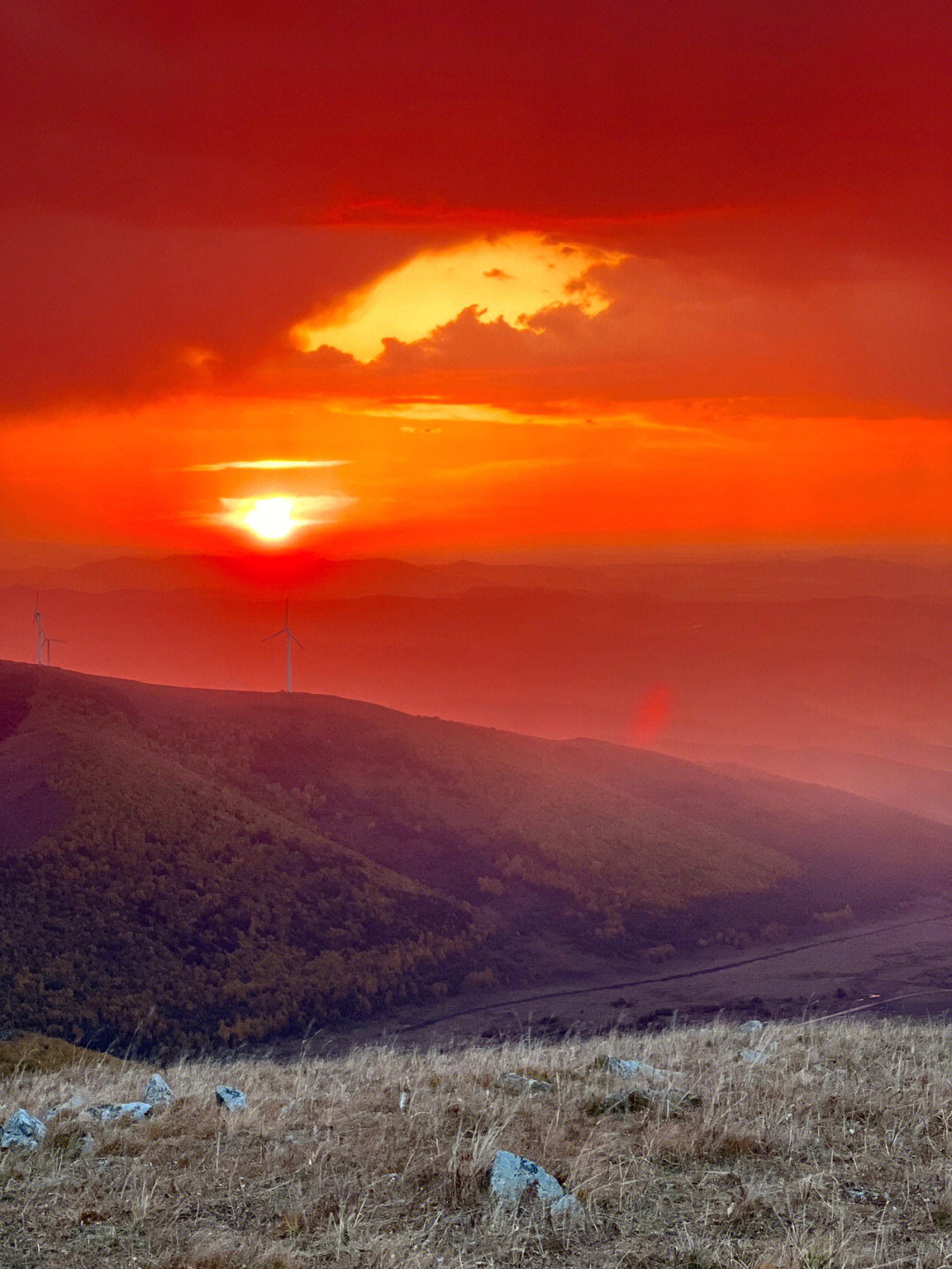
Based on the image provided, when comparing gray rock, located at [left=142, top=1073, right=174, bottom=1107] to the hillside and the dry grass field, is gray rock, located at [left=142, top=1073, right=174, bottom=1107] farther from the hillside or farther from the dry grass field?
the hillside

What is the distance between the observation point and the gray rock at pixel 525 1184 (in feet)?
26.2

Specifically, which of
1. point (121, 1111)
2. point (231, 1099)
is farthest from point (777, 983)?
point (121, 1111)

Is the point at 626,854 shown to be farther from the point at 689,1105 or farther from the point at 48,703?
the point at 689,1105

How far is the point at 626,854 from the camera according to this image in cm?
6800

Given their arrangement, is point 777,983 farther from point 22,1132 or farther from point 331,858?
point 22,1132

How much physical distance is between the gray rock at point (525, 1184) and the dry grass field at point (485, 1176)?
99 mm

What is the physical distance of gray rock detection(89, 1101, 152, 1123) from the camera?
34.9 ft

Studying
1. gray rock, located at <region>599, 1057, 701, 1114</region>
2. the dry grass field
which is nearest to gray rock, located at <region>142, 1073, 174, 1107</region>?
the dry grass field

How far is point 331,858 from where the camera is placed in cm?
5825

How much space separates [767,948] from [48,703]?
48.0 metres

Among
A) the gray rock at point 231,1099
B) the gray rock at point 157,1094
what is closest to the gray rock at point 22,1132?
the gray rock at point 157,1094

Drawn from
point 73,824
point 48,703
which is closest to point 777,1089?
point 73,824

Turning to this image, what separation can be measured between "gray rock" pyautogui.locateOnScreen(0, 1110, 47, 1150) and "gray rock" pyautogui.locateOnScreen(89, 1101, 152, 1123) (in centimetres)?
67

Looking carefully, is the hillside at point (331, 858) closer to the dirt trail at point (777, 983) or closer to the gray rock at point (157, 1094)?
the dirt trail at point (777, 983)
